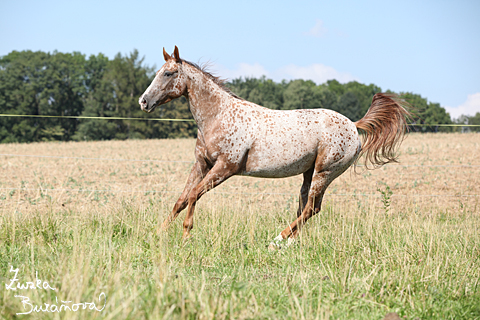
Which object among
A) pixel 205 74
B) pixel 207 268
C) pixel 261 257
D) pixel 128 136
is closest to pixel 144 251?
pixel 207 268

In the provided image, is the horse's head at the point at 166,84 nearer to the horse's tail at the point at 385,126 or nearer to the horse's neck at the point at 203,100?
the horse's neck at the point at 203,100

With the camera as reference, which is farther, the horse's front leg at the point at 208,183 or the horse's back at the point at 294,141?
the horse's back at the point at 294,141

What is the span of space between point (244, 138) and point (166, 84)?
112 centimetres

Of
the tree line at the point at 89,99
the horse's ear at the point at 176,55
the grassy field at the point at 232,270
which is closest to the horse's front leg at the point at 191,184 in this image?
the grassy field at the point at 232,270

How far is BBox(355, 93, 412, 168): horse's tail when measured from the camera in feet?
17.8

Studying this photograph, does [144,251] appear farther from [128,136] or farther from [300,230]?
[128,136]

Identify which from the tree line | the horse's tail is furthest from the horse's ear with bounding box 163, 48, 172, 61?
the tree line

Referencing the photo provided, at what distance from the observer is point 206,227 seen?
16.1 feet

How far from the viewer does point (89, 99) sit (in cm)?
5184

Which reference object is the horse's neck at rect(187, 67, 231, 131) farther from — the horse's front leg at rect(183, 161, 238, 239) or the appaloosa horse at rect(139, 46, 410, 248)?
the horse's front leg at rect(183, 161, 238, 239)

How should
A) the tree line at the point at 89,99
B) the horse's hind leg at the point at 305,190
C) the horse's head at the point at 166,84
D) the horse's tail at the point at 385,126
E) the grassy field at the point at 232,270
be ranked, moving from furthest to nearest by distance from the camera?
the tree line at the point at 89,99
the horse's tail at the point at 385,126
the horse's hind leg at the point at 305,190
the horse's head at the point at 166,84
the grassy field at the point at 232,270

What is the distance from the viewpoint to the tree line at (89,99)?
43562 millimetres

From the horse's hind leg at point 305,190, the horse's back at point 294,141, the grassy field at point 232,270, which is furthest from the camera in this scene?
the horse's hind leg at point 305,190

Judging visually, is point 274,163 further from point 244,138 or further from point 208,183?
point 208,183
